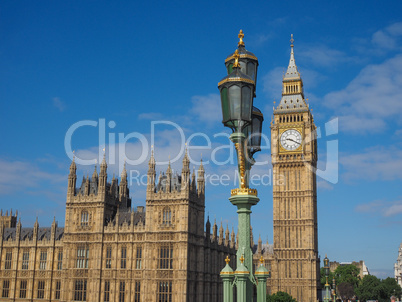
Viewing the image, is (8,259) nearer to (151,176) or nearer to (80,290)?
(80,290)

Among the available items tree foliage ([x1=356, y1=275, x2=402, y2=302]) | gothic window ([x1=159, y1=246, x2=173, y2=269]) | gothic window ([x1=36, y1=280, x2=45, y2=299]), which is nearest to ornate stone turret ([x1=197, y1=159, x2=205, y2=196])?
gothic window ([x1=159, y1=246, x2=173, y2=269])

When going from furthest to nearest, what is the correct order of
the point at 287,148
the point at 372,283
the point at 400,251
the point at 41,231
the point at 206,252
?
the point at 400,251
the point at 372,283
the point at 287,148
the point at 41,231
the point at 206,252

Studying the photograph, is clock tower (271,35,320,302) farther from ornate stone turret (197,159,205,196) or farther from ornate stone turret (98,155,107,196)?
ornate stone turret (98,155,107,196)

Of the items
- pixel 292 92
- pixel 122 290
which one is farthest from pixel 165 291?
pixel 292 92

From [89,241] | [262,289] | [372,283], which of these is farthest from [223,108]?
[372,283]

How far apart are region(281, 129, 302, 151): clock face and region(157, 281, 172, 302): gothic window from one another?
41.4 m

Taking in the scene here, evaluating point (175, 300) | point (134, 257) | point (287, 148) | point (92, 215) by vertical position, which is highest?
point (287, 148)

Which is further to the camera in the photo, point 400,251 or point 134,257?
point 400,251

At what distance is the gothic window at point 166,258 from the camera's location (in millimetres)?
64750

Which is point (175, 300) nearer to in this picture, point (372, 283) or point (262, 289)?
point (262, 289)

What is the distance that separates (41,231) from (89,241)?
14.4 metres

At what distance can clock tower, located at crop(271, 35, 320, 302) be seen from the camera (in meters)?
89.6

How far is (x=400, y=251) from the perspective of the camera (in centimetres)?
17638

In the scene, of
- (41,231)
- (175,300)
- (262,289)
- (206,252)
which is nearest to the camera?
(262,289)
